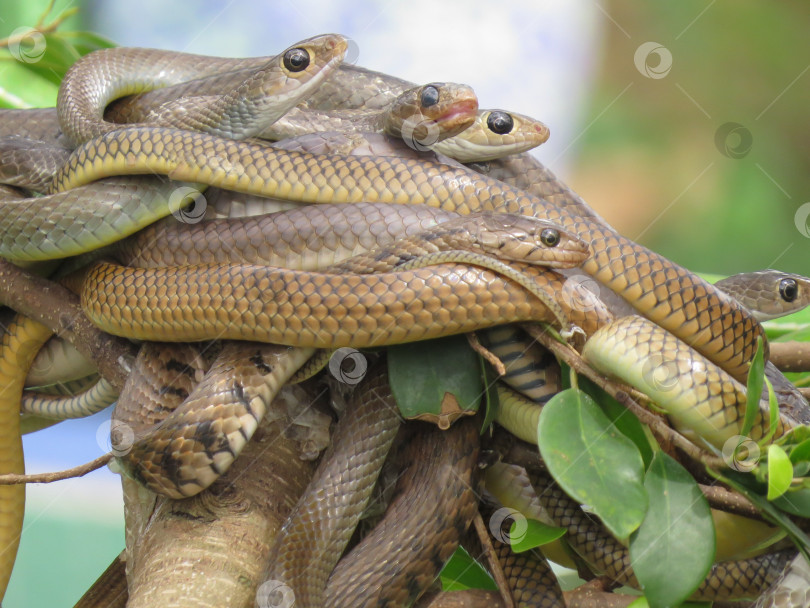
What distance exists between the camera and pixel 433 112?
124 centimetres

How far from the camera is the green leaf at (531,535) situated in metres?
1.02

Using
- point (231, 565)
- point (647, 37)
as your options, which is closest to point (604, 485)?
point (231, 565)

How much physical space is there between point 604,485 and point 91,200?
33.6 inches

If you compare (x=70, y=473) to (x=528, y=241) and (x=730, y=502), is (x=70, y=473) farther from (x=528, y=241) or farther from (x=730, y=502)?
(x=730, y=502)

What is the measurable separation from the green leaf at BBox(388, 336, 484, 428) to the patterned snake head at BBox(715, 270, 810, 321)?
0.67m

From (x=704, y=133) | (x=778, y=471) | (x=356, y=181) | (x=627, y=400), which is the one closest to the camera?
(x=778, y=471)

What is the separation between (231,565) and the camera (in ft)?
3.23

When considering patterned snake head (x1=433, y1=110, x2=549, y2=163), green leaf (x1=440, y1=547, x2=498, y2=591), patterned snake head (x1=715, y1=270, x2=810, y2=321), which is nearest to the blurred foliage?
patterned snake head (x1=715, y1=270, x2=810, y2=321)

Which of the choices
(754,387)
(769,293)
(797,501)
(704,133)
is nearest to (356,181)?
(754,387)

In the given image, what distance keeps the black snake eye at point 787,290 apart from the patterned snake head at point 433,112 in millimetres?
695

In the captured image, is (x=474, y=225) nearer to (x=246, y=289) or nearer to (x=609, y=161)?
(x=246, y=289)

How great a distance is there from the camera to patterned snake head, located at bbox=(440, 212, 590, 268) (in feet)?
3.36

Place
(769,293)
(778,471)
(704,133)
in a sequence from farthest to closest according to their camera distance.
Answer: (704,133), (769,293), (778,471)

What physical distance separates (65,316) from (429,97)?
2.31 feet
